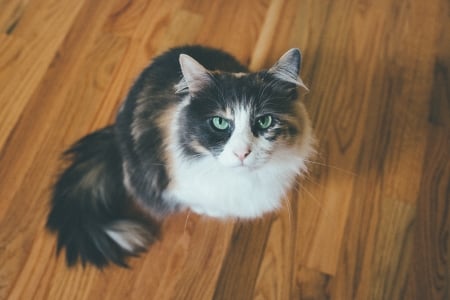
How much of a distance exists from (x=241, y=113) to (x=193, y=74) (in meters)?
0.13

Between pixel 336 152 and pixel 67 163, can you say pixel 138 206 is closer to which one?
pixel 67 163

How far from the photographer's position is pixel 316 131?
4.37ft

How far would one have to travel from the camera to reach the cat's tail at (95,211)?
3.46ft

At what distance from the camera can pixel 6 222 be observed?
3.82 ft

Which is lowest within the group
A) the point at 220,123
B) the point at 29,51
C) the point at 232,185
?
the point at 232,185

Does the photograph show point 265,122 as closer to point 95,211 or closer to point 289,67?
point 289,67

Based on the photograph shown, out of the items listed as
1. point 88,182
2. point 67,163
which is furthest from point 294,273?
point 67,163

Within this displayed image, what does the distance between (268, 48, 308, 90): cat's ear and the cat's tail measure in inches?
20.9

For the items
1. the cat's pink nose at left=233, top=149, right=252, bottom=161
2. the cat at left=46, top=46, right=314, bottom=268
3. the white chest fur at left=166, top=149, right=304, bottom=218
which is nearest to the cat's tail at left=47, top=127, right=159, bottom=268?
the cat at left=46, top=46, right=314, bottom=268

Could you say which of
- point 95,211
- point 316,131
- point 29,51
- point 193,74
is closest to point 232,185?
point 193,74

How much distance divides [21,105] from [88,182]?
1.51ft

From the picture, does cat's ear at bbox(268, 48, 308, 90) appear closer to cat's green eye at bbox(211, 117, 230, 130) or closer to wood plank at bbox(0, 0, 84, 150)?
cat's green eye at bbox(211, 117, 230, 130)

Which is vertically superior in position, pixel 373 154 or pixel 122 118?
pixel 373 154

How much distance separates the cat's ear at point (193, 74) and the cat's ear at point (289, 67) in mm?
148
